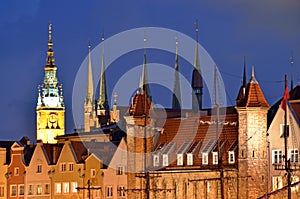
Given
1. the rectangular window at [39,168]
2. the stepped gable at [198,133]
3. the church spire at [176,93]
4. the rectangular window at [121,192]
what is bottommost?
the rectangular window at [121,192]

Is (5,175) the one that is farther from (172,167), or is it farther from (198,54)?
(198,54)

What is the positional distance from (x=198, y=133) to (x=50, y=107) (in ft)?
285

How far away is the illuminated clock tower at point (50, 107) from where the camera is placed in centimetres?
17925

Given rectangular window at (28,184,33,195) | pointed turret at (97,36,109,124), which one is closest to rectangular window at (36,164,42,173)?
rectangular window at (28,184,33,195)

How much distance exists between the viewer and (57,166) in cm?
10838

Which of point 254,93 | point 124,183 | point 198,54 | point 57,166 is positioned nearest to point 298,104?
point 254,93

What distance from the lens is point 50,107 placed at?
591 ft

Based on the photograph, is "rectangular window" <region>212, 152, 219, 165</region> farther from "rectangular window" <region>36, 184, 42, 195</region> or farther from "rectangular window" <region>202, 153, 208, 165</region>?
"rectangular window" <region>36, 184, 42, 195</region>

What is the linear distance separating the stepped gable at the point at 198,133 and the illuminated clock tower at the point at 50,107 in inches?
3136

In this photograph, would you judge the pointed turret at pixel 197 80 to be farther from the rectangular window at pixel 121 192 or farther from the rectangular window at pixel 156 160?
the rectangular window at pixel 156 160

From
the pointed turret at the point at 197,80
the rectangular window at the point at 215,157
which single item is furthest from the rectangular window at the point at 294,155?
the pointed turret at the point at 197,80

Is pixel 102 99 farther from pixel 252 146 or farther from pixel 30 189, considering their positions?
pixel 252 146

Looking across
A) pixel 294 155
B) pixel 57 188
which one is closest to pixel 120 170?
pixel 57 188

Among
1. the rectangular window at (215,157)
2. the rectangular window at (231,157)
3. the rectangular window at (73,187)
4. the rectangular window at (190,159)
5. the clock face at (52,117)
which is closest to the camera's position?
the rectangular window at (231,157)
